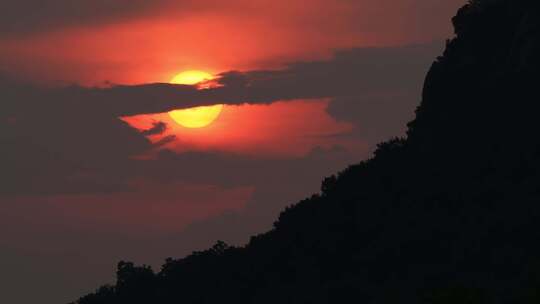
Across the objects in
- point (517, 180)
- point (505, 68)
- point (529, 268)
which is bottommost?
point (529, 268)

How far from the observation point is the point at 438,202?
132m

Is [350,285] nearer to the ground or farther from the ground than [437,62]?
nearer to the ground

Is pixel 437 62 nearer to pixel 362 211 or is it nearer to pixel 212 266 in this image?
pixel 362 211

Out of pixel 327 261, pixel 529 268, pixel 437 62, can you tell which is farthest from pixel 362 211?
pixel 529 268

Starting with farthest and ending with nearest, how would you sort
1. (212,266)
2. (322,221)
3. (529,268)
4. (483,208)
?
(212,266) → (322,221) → (483,208) → (529,268)

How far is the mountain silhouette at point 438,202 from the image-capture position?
399 ft

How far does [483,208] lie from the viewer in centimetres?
12638

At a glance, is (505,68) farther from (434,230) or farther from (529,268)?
(529,268)

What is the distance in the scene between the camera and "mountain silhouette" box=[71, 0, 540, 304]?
122m

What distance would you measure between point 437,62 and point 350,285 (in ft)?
74.9

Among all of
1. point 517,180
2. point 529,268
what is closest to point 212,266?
point 517,180

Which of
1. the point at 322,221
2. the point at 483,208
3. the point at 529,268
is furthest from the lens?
the point at 322,221

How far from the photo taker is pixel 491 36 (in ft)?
449

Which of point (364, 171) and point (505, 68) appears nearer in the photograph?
point (505, 68)
